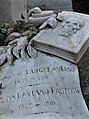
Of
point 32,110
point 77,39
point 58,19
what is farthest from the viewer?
point 58,19

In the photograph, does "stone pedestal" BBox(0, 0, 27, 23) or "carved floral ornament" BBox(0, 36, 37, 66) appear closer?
"carved floral ornament" BBox(0, 36, 37, 66)

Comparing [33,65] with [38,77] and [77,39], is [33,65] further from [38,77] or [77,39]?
[77,39]

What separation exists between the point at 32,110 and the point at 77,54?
0.54 meters

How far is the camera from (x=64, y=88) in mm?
3512

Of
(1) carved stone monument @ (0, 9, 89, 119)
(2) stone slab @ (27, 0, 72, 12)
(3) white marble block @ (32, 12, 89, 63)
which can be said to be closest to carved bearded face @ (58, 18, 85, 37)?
(3) white marble block @ (32, 12, 89, 63)

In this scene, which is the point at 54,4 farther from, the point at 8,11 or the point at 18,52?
the point at 18,52

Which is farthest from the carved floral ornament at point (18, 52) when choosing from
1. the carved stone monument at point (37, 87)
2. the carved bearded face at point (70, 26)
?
the carved bearded face at point (70, 26)

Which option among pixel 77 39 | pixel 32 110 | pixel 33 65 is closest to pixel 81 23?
pixel 77 39

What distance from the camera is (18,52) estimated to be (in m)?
3.73

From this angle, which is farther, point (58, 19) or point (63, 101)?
point (58, 19)

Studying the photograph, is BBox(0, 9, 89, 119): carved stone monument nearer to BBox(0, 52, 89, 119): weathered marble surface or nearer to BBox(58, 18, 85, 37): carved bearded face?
BBox(0, 52, 89, 119): weathered marble surface

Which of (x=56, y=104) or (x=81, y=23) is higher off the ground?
(x=81, y=23)

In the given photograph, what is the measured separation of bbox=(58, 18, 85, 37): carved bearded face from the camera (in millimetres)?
3750

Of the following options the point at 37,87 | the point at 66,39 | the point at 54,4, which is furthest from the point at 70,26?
the point at 54,4
